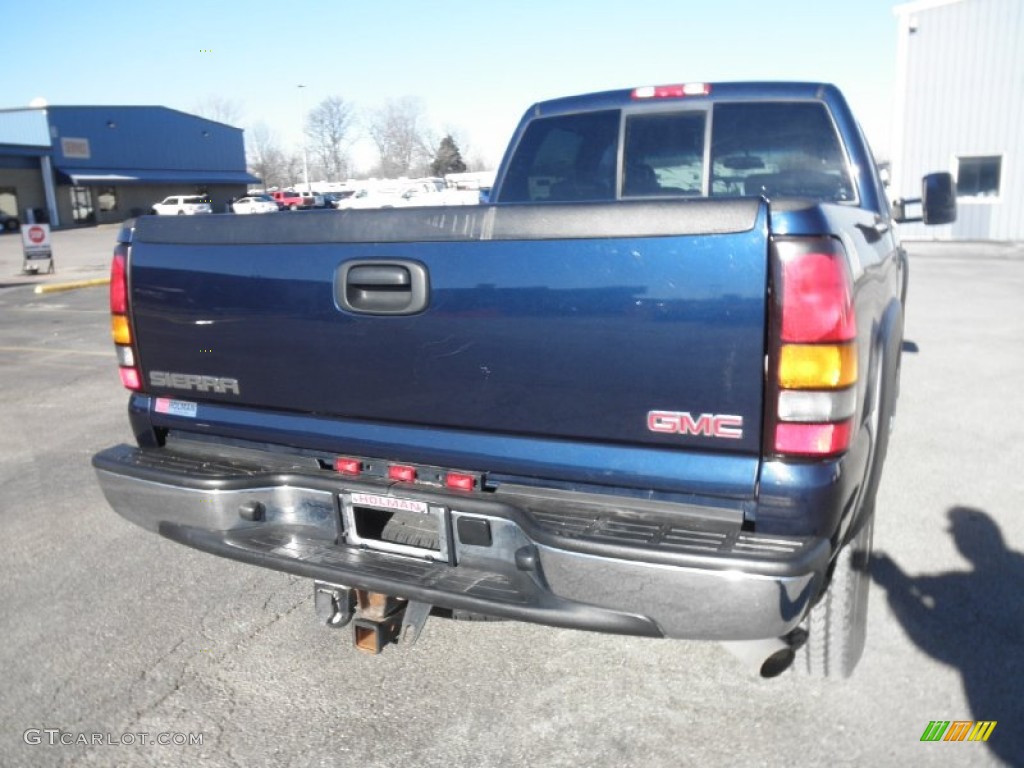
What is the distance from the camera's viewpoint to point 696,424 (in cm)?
223

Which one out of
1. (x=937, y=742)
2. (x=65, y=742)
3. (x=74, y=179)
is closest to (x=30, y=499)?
(x=65, y=742)

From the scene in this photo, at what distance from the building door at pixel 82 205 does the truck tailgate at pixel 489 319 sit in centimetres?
5183

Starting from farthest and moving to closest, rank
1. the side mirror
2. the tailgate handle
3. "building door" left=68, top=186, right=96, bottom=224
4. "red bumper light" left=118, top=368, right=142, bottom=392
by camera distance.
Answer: "building door" left=68, top=186, right=96, bottom=224 < the side mirror < "red bumper light" left=118, top=368, right=142, bottom=392 < the tailgate handle

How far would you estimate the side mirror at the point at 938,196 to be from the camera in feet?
14.9

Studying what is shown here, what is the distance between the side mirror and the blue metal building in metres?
42.3

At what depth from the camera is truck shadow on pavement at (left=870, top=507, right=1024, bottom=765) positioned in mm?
2701

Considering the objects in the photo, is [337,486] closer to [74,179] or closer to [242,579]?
[242,579]

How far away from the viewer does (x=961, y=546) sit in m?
4.01

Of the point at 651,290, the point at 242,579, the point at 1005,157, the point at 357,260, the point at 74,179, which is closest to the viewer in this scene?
the point at 651,290

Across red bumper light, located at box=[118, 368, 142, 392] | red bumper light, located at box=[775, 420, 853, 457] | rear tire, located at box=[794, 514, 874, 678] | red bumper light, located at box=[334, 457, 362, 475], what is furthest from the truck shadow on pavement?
Result: red bumper light, located at box=[118, 368, 142, 392]

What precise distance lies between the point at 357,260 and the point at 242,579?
1.91m

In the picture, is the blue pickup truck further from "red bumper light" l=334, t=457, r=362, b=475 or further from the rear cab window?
the rear cab window

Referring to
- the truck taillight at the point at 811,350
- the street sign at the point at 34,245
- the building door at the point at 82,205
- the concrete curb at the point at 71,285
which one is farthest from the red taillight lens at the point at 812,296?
the building door at the point at 82,205

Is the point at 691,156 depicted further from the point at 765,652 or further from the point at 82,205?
the point at 82,205
